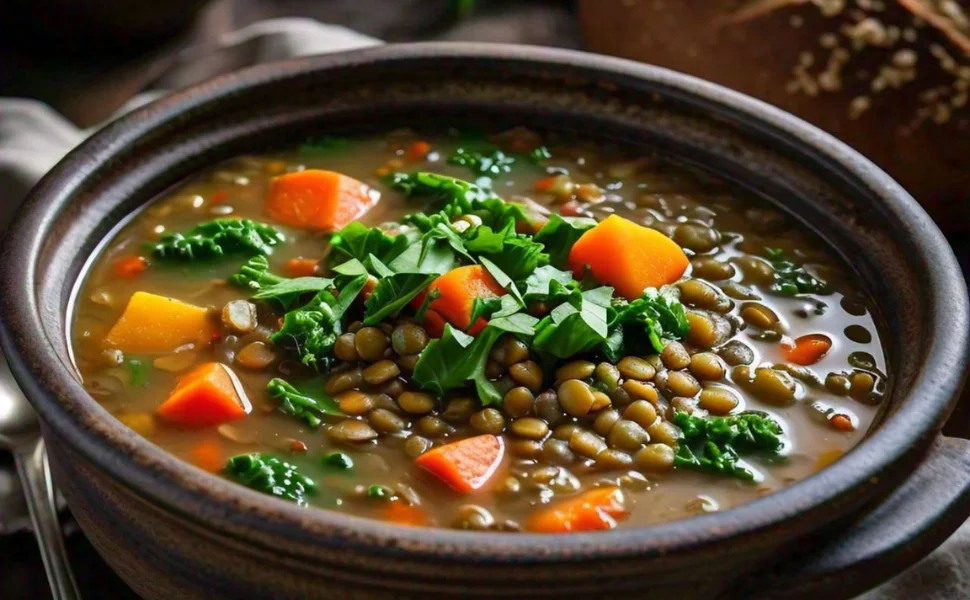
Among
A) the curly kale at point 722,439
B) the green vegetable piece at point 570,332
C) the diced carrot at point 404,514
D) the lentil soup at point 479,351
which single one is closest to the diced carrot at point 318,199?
the lentil soup at point 479,351

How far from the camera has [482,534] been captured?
71.7 inches

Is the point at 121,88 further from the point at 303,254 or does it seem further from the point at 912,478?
the point at 912,478

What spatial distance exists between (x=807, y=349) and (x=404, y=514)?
1.09m

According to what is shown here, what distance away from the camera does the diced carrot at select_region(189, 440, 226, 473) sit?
2291mm

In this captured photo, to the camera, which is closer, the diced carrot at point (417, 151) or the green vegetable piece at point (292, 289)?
the green vegetable piece at point (292, 289)

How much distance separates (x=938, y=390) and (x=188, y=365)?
162cm

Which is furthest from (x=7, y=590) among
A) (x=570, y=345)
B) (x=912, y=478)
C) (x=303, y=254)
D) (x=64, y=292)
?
(x=912, y=478)

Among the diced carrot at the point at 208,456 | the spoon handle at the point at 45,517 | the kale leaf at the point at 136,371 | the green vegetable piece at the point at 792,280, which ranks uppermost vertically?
the green vegetable piece at the point at 792,280

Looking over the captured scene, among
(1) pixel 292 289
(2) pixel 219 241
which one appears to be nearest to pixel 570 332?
(1) pixel 292 289

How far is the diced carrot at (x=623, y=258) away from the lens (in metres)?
2.75

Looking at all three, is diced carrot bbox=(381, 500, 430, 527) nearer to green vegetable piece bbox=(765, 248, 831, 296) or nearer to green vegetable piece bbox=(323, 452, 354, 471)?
green vegetable piece bbox=(323, 452, 354, 471)

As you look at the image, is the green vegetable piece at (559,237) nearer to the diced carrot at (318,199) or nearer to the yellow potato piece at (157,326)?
the diced carrot at (318,199)

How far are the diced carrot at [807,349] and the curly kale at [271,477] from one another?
1179 mm

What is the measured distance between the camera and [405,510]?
2223 mm
